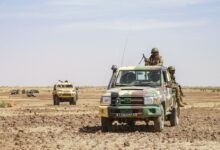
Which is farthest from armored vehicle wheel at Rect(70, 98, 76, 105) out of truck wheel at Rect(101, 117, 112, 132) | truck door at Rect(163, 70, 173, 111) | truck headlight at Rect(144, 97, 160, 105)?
truck headlight at Rect(144, 97, 160, 105)

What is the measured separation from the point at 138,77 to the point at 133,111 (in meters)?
2.02

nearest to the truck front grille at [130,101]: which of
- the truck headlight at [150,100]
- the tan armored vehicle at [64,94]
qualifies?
the truck headlight at [150,100]

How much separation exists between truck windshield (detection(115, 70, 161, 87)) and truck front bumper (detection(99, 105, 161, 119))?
1567 millimetres

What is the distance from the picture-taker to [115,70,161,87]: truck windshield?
59.7 feet

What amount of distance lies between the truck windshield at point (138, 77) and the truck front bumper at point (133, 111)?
1.57 meters

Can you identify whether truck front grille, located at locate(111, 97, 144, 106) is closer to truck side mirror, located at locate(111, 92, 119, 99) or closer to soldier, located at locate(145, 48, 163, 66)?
truck side mirror, located at locate(111, 92, 119, 99)

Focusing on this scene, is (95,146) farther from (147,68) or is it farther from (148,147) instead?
(147,68)

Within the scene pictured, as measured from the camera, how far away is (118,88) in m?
17.4

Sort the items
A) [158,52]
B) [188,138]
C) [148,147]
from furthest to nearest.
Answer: [158,52] < [188,138] < [148,147]

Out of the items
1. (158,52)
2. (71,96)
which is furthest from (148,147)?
(71,96)

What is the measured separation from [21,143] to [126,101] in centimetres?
385

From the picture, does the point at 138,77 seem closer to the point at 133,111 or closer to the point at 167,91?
the point at 167,91

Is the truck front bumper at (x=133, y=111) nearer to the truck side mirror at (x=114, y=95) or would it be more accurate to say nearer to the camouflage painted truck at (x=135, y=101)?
the camouflage painted truck at (x=135, y=101)

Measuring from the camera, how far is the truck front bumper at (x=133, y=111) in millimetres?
16594
